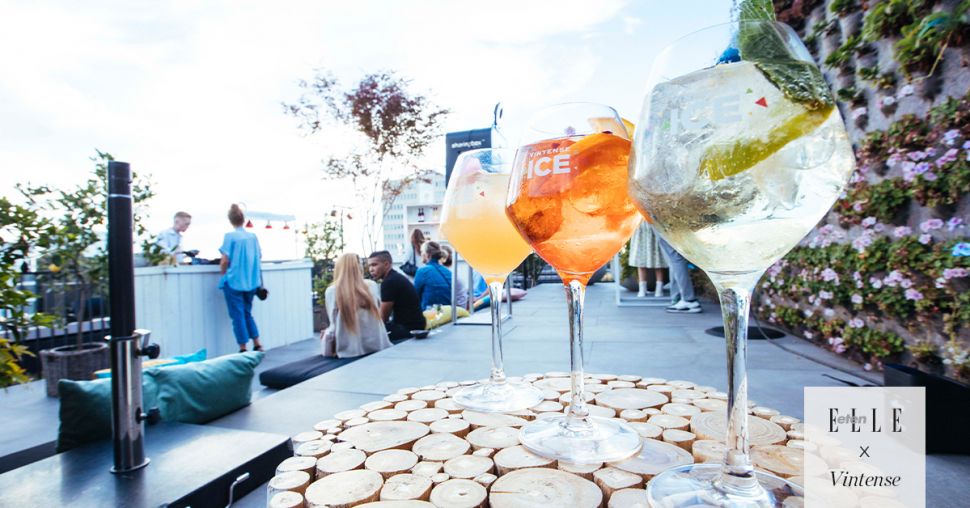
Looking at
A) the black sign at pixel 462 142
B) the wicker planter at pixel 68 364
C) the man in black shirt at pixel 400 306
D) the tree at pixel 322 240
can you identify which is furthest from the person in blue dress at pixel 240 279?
the tree at pixel 322 240

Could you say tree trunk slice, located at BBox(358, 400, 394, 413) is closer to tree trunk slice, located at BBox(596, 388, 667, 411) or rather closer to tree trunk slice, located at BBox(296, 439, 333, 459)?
tree trunk slice, located at BBox(296, 439, 333, 459)

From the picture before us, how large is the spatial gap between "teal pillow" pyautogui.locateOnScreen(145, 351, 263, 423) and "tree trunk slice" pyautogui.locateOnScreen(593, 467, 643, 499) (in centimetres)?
213

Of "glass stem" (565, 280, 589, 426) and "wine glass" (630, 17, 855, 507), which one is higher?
"wine glass" (630, 17, 855, 507)

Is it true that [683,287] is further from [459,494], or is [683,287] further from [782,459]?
[459,494]

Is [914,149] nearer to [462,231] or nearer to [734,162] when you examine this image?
[462,231]

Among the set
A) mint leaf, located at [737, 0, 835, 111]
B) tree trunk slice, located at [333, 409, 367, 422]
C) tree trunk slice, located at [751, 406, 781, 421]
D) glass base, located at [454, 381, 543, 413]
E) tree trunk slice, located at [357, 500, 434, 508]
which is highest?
mint leaf, located at [737, 0, 835, 111]

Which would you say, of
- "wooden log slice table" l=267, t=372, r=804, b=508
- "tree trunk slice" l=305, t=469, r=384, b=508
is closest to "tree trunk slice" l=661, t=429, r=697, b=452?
"wooden log slice table" l=267, t=372, r=804, b=508

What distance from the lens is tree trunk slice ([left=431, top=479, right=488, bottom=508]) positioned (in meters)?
0.56

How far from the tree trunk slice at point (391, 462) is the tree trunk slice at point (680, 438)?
1.36 ft

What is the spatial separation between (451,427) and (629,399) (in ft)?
1.33

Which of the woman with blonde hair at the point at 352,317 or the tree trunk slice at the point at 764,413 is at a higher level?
Result: the tree trunk slice at the point at 764,413

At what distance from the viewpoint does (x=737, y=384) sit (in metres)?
0.49

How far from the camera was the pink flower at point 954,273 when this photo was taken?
6.81 ft

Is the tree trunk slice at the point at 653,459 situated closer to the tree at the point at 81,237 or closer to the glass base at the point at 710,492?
the glass base at the point at 710,492
